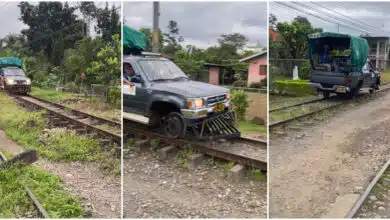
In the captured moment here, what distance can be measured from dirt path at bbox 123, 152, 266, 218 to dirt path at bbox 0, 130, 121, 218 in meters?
0.21

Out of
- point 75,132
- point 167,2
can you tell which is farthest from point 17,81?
point 167,2

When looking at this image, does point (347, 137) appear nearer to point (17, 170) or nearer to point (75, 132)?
point (75, 132)

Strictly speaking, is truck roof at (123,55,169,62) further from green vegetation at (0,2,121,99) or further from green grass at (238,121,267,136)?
green grass at (238,121,267,136)

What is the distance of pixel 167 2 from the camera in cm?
273

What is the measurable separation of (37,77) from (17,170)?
94cm

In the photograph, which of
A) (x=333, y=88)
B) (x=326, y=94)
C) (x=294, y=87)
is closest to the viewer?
(x=294, y=87)

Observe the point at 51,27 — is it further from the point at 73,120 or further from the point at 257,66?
the point at 257,66

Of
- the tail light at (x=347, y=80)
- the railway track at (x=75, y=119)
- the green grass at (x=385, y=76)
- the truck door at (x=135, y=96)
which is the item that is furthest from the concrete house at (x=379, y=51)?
the railway track at (x=75, y=119)

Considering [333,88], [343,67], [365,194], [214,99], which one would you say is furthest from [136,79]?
[343,67]

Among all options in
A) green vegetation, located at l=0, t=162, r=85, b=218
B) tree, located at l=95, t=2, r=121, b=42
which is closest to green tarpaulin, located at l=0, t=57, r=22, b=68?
tree, located at l=95, t=2, r=121, b=42

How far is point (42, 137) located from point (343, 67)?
5.11m

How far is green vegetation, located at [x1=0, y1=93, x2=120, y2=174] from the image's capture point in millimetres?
3244

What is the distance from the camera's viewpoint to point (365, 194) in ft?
9.27

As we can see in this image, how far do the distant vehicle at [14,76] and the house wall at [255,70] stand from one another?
7.53 feet
